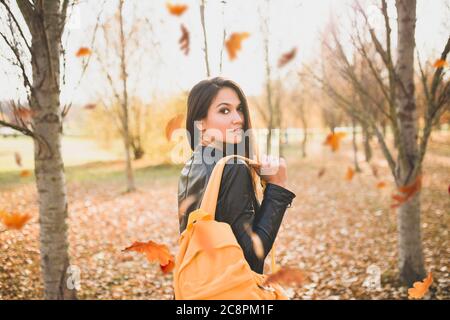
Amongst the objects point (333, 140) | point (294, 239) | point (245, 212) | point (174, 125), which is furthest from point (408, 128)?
point (294, 239)

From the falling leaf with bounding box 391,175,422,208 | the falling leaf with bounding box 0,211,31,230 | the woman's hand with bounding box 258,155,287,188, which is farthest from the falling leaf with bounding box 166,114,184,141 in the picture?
the falling leaf with bounding box 391,175,422,208

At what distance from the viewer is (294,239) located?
23.7ft

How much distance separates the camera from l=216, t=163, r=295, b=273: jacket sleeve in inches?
64.5

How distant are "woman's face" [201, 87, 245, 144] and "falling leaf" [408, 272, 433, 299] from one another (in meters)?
3.63

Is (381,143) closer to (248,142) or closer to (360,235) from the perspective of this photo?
(248,142)

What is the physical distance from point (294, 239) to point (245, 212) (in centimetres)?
588

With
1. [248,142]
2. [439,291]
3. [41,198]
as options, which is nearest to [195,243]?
[248,142]

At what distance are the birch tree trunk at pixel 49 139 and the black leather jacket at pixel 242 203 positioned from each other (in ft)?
5.95

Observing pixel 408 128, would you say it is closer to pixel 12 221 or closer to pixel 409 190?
→ pixel 409 190

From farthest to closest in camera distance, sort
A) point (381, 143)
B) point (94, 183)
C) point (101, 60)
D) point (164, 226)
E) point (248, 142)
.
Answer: point (94, 183) < point (101, 60) < point (164, 226) < point (381, 143) < point (248, 142)

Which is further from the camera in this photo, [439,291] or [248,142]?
[439,291]

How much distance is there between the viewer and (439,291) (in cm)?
432

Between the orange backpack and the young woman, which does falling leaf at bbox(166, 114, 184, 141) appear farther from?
the orange backpack

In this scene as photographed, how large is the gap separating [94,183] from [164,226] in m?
8.17
